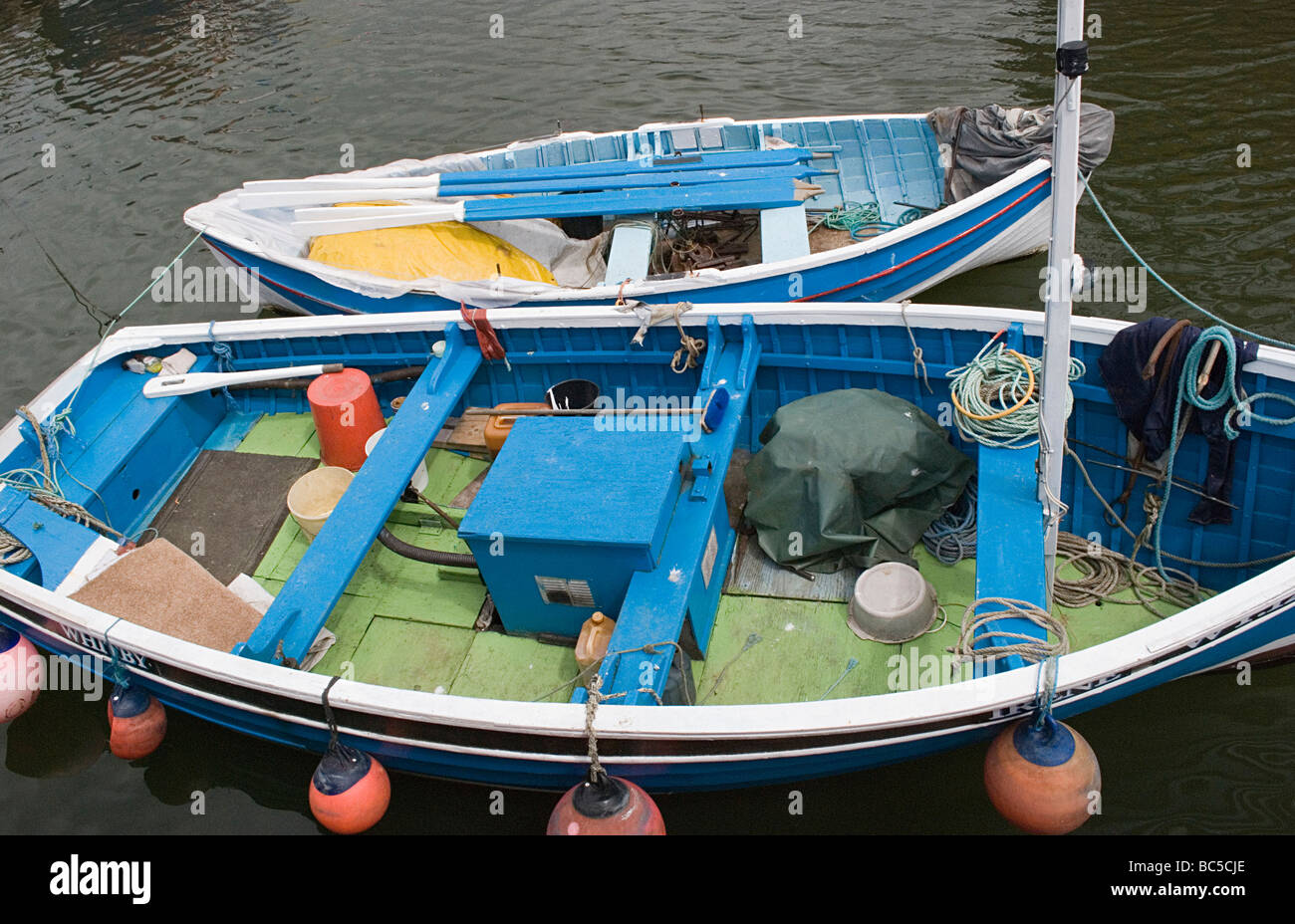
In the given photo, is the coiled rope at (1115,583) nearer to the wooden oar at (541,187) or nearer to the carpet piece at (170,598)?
the wooden oar at (541,187)

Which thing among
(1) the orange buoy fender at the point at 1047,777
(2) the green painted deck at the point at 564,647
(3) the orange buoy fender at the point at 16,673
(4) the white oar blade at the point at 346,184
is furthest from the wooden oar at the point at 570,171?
(1) the orange buoy fender at the point at 1047,777

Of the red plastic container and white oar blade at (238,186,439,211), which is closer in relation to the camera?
the red plastic container

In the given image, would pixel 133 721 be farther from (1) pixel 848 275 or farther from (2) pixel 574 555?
A: (1) pixel 848 275

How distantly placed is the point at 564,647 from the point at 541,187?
4.88 m

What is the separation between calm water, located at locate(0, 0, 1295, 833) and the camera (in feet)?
19.5

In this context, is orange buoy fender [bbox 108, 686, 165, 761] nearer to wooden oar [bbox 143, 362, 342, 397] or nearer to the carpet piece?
the carpet piece

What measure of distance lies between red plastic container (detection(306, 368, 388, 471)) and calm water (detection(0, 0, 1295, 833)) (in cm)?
206

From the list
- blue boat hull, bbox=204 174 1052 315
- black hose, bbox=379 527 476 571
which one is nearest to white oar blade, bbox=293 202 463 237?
blue boat hull, bbox=204 174 1052 315

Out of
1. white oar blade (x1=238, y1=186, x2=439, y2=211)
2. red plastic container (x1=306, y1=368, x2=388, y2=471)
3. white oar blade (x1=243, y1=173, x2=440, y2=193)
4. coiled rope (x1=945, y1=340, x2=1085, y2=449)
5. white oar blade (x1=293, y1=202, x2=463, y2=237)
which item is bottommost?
red plastic container (x1=306, y1=368, x2=388, y2=471)

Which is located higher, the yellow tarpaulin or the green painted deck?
the yellow tarpaulin

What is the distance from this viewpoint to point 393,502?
6031 mm

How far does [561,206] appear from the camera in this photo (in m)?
8.77

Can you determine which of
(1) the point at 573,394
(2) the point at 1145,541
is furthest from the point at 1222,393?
(1) the point at 573,394

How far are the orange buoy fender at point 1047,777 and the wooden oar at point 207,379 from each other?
5294 millimetres
